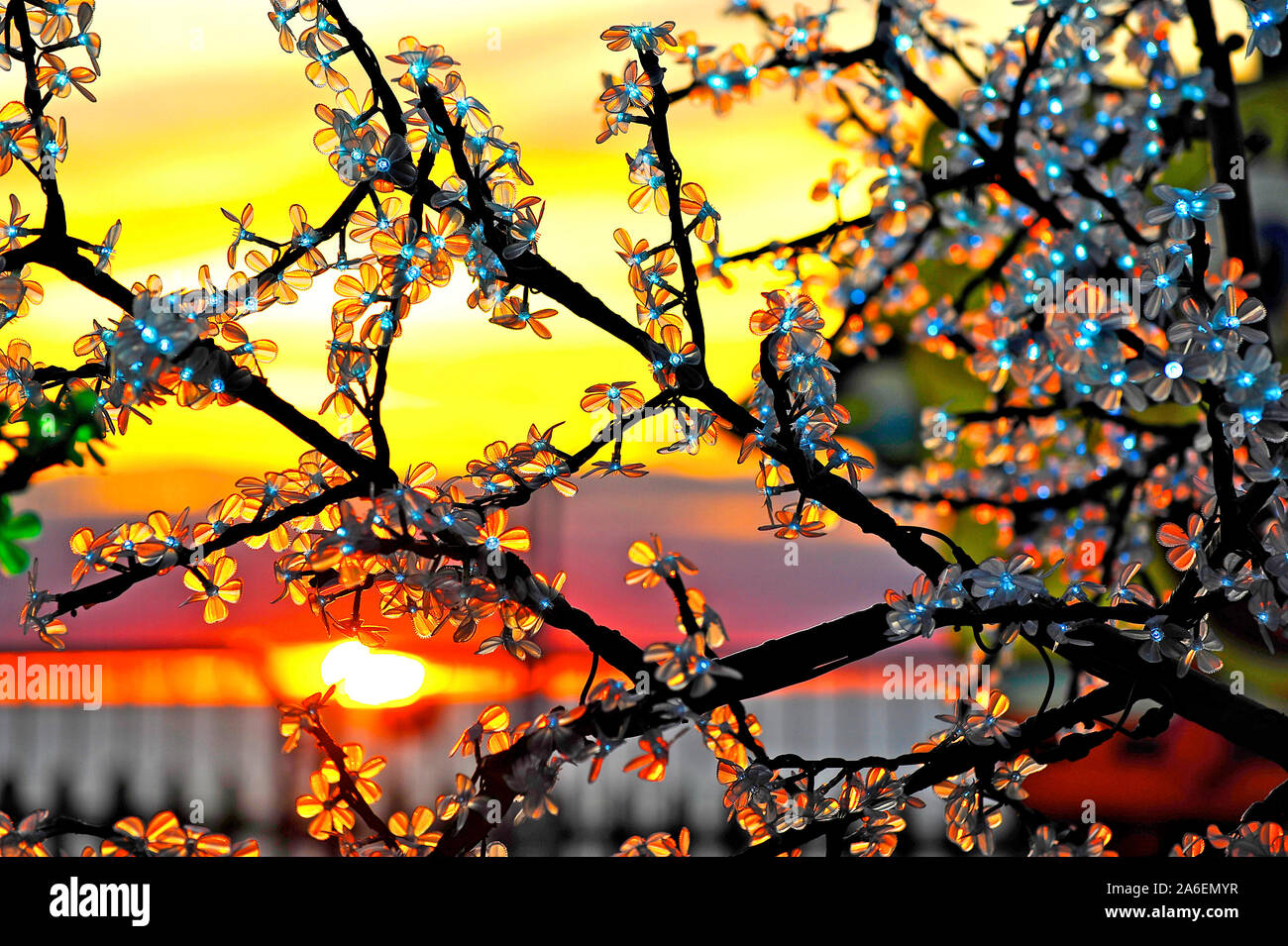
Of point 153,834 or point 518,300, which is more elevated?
point 518,300

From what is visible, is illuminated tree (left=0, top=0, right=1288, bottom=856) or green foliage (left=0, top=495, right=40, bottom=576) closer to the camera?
illuminated tree (left=0, top=0, right=1288, bottom=856)

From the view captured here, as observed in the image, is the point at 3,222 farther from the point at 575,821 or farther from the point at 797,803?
the point at 575,821

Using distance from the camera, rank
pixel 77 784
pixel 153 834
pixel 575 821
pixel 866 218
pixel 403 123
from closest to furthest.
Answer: pixel 403 123 → pixel 153 834 → pixel 866 218 → pixel 575 821 → pixel 77 784

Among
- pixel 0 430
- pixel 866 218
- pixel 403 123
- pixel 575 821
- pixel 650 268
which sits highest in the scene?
pixel 866 218

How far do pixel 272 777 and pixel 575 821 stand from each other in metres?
1.78

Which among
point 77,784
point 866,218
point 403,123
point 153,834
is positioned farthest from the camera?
point 77,784

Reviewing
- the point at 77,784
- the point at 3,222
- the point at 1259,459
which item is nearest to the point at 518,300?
the point at 3,222

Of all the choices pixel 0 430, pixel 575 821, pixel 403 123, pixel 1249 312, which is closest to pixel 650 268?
pixel 403 123

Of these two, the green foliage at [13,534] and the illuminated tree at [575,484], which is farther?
the green foliage at [13,534]

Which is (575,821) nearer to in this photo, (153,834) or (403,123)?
(153,834)

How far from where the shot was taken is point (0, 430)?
3.15ft

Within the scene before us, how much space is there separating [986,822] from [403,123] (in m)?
1.00

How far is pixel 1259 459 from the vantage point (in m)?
0.87
